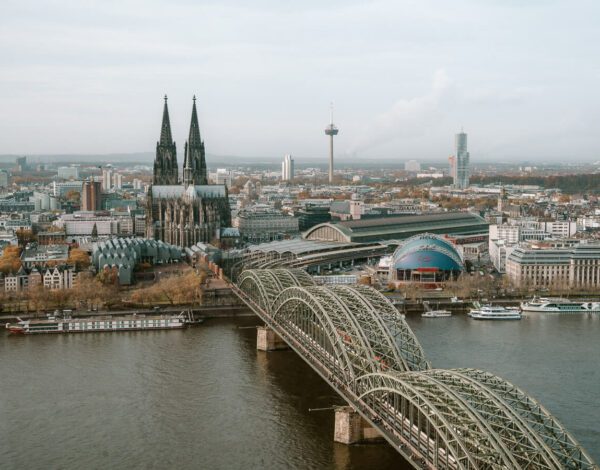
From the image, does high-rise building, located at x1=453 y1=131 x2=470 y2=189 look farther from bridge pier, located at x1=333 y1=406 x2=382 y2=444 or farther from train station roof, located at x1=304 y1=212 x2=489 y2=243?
bridge pier, located at x1=333 y1=406 x2=382 y2=444

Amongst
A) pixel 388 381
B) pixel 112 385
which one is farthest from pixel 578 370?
pixel 112 385

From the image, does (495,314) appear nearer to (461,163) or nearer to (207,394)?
(207,394)

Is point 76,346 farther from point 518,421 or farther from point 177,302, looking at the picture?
point 518,421

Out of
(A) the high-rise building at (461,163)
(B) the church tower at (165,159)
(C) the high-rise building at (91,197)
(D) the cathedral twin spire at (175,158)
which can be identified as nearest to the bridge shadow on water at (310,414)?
(D) the cathedral twin spire at (175,158)

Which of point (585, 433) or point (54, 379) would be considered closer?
point (585, 433)

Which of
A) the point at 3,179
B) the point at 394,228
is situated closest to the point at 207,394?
the point at 394,228

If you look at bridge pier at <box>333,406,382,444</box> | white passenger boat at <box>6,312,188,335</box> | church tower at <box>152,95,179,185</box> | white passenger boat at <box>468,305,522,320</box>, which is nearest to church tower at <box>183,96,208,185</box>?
church tower at <box>152,95,179,185</box>
